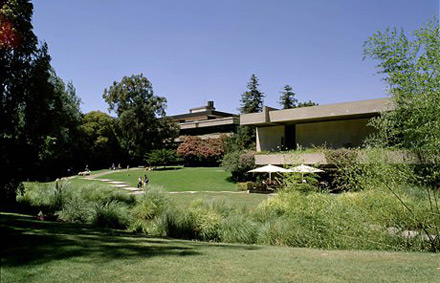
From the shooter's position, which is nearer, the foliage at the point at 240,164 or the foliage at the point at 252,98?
the foliage at the point at 240,164

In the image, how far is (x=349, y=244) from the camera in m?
7.89

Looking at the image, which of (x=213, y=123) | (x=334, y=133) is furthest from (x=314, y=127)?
(x=213, y=123)

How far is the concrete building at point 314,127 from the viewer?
24.4 meters

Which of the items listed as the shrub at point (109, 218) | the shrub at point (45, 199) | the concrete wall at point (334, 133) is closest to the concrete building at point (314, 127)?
the concrete wall at point (334, 133)

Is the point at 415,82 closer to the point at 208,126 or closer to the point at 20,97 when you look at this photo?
the point at 20,97

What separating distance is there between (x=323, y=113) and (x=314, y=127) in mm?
3931

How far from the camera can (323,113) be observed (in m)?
25.6

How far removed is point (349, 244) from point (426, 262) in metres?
2.37

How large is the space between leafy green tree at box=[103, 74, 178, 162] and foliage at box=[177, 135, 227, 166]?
5.21m

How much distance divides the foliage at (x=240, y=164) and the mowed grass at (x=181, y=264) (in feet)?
76.1

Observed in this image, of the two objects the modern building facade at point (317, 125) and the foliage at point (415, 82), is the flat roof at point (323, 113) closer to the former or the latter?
the modern building facade at point (317, 125)

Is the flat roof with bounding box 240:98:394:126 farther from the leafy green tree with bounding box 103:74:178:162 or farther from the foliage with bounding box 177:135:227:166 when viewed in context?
the leafy green tree with bounding box 103:74:178:162

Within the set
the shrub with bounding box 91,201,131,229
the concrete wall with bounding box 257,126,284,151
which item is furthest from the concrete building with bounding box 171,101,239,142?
the shrub with bounding box 91,201,131,229

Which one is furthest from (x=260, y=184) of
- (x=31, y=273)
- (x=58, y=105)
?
(x=31, y=273)
